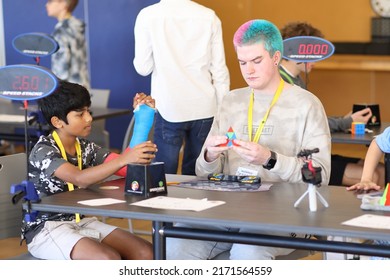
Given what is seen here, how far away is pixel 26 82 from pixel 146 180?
573mm

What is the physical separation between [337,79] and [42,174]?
5803 millimetres

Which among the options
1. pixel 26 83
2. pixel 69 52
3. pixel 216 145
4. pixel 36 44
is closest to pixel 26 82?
pixel 26 83

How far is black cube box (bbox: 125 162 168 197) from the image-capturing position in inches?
117

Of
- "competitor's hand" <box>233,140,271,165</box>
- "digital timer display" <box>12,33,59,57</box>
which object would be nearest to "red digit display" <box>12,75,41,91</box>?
"competitor's hand" <box>233,140,271,165</box>

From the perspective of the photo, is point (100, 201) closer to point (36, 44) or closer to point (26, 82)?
point (26, 82)

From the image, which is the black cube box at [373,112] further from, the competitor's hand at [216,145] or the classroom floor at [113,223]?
the competitor's hand at [216,145]

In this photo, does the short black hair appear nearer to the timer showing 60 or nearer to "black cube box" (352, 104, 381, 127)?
the timer showing 60

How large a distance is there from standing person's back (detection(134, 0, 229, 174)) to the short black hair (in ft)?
4.61

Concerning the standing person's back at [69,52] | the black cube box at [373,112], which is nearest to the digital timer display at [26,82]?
the black cube box at [373,112]

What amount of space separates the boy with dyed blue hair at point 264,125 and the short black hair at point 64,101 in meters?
0.56

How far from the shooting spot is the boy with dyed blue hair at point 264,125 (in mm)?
3152
